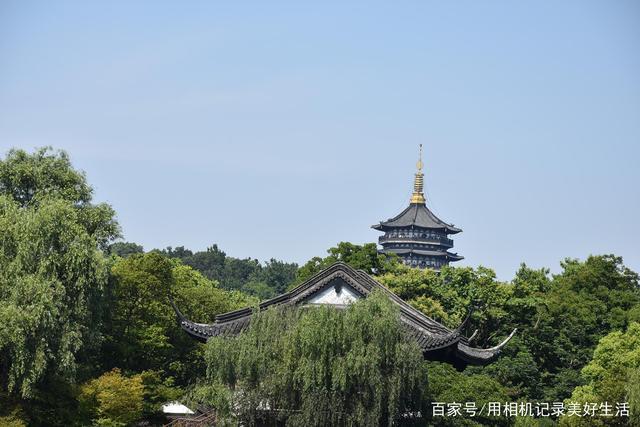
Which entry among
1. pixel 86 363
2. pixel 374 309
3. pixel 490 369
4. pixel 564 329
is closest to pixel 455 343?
pixel 374 309

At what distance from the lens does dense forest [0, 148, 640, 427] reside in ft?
86.1

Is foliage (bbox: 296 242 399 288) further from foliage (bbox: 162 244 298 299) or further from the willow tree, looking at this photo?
foliage (bbox: 162 244 298 299)

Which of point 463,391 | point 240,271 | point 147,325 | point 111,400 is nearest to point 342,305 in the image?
point 463,391

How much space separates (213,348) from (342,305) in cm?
436

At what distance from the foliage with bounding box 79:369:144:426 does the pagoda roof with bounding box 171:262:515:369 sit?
1895 millimetres

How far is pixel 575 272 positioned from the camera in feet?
165

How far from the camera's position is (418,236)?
3273 inches

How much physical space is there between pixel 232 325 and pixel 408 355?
5253 millimetres

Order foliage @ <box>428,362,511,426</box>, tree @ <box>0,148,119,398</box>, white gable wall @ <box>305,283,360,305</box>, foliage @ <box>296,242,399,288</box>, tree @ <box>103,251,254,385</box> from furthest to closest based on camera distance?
foliage @ <box>296,242,399,288</box>
tree @ <box>103,251,254,385</box>
white gable wall @ <box>305,283,360,305</box>
tree @ <box>0,148,119,398</box>
foliage @ <box>428,362,511,426</box>

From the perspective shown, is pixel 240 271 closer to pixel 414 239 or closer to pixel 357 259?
pixel 414 239

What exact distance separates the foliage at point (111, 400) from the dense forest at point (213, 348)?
0.03 meters

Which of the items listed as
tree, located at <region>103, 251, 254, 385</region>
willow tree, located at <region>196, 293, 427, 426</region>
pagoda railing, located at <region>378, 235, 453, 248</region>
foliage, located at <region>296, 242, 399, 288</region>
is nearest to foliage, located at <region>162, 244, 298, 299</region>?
pagoda railing, located at <region>378, 235, 453, 248</region>

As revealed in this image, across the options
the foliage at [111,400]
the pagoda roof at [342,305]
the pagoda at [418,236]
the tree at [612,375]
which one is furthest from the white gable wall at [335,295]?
the pagoda at [418,236]

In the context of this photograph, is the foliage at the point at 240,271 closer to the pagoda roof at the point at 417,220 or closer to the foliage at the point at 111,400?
the pagoda roof at the point at 417,220
